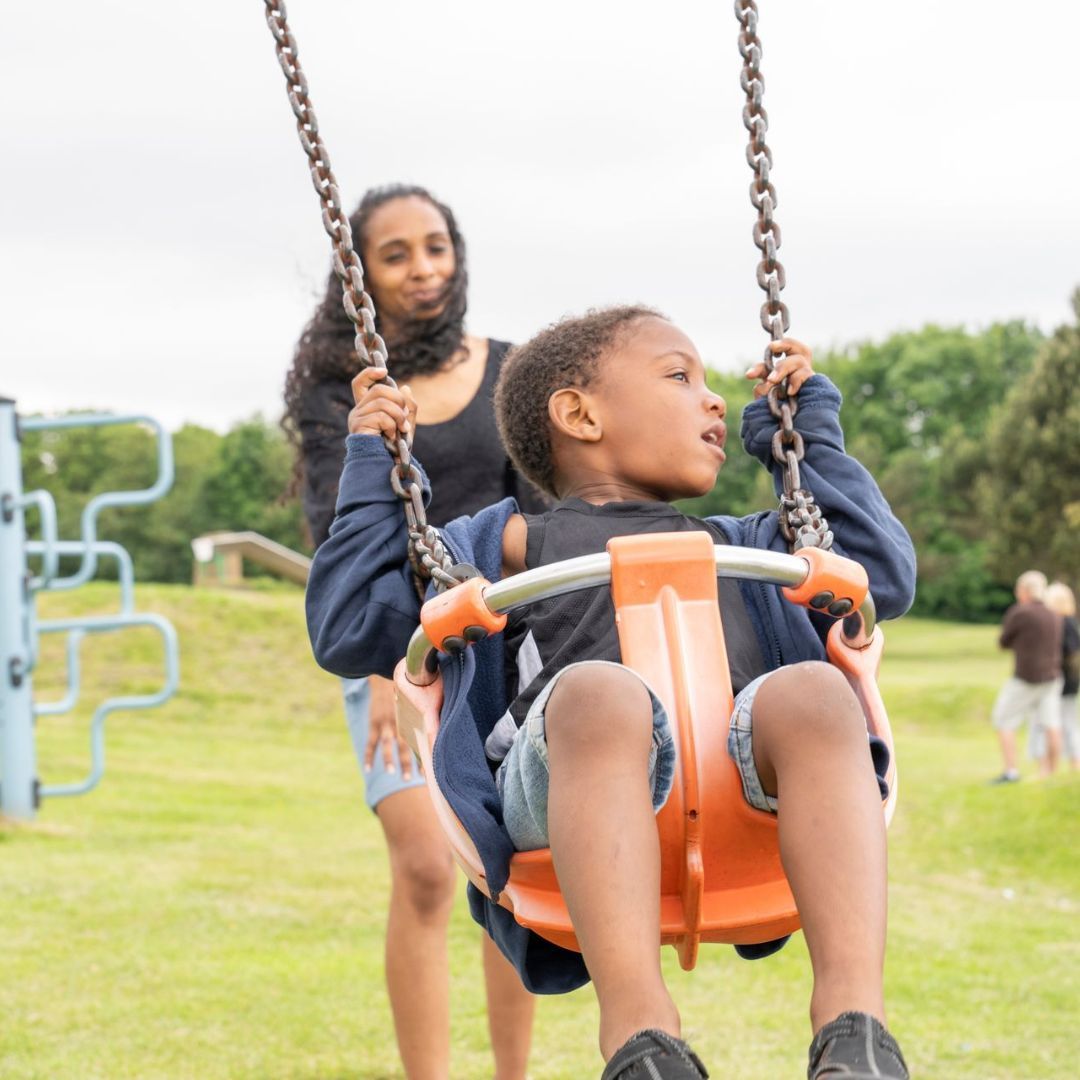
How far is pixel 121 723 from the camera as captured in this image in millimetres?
17125

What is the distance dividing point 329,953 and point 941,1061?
2.46 m

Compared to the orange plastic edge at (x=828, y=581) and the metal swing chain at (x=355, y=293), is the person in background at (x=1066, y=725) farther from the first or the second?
the metal swing chain at (x=355, y=293)

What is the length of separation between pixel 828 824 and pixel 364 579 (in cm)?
89

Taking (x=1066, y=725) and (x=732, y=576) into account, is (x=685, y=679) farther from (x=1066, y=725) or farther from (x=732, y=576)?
(x=1066, y=725)

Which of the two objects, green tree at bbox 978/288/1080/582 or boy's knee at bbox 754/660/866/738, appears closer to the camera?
boy's knee at bbox 754/660/866/738

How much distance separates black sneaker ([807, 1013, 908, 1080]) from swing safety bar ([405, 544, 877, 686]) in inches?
25.6

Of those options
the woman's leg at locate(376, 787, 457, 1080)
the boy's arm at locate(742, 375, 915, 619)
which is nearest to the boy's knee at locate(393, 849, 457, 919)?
the woman's leg at locate(376, 787, 457, 1080)

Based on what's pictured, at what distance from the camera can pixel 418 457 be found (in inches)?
144

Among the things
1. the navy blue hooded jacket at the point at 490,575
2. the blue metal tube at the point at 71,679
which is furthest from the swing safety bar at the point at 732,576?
the blue metal tube at the point at 71,679

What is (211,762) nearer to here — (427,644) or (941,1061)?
(941,1061)

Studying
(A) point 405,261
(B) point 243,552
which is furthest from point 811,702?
(B) point 243,552

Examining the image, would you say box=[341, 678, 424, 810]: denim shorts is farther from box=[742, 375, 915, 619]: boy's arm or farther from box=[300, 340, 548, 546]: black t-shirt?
box=[742, 375, 915, 619]: boy's arm

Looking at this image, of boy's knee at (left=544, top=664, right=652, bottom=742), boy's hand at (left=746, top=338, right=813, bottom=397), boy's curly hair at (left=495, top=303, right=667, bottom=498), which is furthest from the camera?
boy's curly hair at (left=495, top=303, right=667, bottom=498)

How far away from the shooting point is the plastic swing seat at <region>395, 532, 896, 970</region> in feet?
7.13
